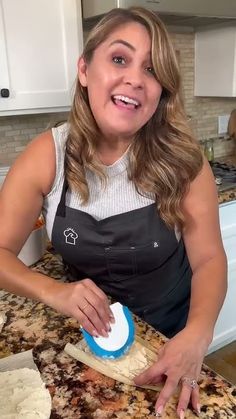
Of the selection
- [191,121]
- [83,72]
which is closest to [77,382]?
[83,72]

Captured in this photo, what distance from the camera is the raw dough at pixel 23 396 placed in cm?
56

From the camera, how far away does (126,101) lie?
34.5 inches

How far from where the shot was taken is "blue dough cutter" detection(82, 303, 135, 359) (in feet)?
2.21

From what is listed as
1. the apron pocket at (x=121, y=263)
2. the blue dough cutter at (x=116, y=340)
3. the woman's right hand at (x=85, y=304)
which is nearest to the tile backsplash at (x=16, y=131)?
the apron pocket at (x=121, y=263)

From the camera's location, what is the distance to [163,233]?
3.22 feet

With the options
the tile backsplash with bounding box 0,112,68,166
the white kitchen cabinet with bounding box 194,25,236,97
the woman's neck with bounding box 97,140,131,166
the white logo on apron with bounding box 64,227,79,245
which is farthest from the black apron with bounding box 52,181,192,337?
the white kitchen cabinet with bounding box 194,25,236,97

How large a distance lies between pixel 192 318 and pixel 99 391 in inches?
9.8

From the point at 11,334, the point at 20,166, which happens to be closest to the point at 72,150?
the point at 20,166

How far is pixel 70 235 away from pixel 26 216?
12 cm

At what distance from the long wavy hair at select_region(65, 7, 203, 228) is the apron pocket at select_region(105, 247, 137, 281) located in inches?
4.9

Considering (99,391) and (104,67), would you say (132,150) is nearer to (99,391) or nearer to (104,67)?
(104,67)

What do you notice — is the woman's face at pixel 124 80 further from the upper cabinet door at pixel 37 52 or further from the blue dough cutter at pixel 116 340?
the upper cabinet door at pixel 37 52

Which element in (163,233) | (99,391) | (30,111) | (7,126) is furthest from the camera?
(7,126)

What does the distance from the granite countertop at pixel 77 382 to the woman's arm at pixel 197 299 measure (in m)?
0.02
